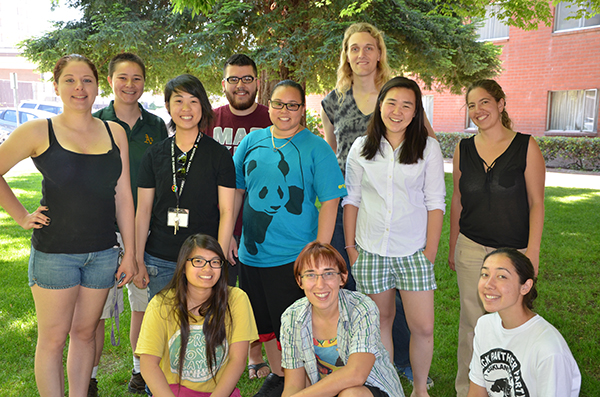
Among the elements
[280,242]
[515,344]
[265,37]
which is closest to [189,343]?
[280,242]

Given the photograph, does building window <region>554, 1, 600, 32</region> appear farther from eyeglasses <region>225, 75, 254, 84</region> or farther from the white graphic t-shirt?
the white graphic t-shirt

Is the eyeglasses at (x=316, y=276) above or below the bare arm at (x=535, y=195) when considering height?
below

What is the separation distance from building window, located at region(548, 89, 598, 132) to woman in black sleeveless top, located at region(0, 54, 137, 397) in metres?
17.4

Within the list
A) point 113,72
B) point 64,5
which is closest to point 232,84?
point 113,72

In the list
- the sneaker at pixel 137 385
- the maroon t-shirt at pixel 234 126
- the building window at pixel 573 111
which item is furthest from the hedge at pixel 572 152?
the sneaker at pixel 137 385

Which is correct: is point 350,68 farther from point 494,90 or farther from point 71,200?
point 71,200

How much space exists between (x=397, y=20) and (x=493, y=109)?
6251mm

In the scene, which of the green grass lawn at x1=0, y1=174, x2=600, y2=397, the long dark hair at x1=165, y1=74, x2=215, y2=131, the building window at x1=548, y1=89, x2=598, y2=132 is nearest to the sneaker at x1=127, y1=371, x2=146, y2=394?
the green grass lawn at x1=0, y1=174, x2=600, y2=397

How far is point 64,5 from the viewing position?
30.8 ft

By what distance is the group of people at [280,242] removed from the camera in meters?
2.38

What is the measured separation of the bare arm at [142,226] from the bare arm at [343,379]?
119cm

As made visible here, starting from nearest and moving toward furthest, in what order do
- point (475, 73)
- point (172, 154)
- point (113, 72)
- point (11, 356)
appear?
1. point (172, 154)
2. point (113, 72)
3. point (11, 356)
4. point (475, 73)

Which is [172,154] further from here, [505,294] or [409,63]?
[409,63]

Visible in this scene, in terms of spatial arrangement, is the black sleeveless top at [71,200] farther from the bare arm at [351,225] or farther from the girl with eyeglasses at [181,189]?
the bare arm at [351,225]
